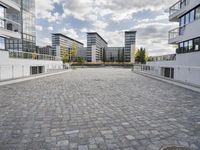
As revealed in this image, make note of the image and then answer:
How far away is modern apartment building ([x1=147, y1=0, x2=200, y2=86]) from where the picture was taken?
1351 centimetres

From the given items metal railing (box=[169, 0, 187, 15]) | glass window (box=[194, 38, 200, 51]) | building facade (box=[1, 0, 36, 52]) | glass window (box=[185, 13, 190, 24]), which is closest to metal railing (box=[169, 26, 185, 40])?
glass window (box=[185, 13, 190, 24])

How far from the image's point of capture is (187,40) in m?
17.3

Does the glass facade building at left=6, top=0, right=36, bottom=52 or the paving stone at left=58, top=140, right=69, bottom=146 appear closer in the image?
the paving stone at left=58, top=140, right=69, bottom=146

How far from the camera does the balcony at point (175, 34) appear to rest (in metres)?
18.9

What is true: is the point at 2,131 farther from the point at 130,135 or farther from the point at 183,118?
the point at 183,118

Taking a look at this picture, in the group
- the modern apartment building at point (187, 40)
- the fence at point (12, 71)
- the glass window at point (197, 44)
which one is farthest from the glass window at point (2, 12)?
the glass window at point (197, 44)

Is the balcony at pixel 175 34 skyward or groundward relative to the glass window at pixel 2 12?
groundward

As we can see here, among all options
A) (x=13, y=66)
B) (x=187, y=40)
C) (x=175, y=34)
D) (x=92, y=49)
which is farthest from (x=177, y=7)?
(x=92, y=49)

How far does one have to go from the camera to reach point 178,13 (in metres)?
19.2

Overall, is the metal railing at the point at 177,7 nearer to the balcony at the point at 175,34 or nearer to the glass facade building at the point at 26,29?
the balcony at the point at 175,34

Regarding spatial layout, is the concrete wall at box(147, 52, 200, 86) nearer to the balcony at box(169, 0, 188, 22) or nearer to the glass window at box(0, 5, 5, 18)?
the balcony at box(169, 0, 188, 22)

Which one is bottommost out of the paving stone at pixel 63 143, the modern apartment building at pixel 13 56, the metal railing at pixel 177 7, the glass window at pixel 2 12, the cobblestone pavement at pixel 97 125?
the paving stone at pixel 63 143

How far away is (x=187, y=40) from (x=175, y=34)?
3.87 m

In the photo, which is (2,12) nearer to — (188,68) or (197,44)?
(188,68)
